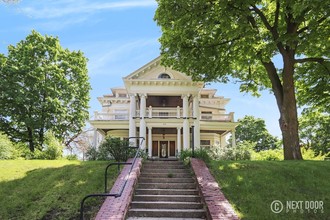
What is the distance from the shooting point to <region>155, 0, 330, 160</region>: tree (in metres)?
13.0

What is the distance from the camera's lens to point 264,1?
16516 millimetres

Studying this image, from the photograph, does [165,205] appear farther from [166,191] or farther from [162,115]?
[162,115]

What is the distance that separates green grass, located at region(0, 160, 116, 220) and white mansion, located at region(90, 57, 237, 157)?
11800 mm

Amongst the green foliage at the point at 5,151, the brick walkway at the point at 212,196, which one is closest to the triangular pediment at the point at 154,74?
the green foliage at the point at 5,151

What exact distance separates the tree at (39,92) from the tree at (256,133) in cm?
3736

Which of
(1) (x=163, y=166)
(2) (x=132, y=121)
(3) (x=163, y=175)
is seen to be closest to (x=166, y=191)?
(3) (x=163, y=175)

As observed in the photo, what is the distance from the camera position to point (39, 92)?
89.4ft

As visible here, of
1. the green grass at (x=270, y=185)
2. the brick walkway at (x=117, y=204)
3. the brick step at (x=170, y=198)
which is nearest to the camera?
the brick walkway at (x=117, y=204)

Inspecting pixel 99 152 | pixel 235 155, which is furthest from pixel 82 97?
pixel 235 155

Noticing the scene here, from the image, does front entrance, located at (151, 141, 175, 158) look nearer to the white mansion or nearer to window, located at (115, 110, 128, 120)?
the white mansion

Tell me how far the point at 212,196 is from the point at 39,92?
23.5 m

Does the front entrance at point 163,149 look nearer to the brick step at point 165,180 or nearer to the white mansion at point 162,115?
the white mansion at point 162,115

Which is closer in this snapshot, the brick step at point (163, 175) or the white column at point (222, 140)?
the brick step at point (163, 175)

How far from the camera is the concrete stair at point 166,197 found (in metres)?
7.88
